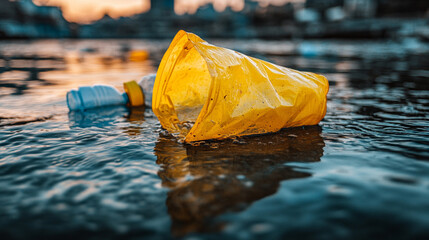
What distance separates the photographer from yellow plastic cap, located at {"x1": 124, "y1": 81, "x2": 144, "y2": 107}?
424cm

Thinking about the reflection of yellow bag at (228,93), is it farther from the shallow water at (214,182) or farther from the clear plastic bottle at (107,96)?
the clear plastic bottle at (107,96)

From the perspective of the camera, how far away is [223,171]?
6.80 ft

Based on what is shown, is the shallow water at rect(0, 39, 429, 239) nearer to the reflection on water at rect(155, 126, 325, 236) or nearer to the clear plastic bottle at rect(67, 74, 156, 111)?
the reflection on water at rect(155, 126, 325, 236)

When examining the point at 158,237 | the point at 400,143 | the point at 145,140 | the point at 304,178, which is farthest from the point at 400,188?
the point at 145,140

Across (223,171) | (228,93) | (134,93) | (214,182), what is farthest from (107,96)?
(214,182)

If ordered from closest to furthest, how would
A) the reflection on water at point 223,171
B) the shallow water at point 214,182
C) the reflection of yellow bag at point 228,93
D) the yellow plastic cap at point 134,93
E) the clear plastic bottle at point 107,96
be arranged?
the shallow water at point 214,182 < the reflection on water at point 223,171 < the reflection of yellow bag at point 228,93 < the clear plastic bottle at point 107,96 < the yellow plastic cap at point 134,93

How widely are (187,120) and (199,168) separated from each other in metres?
1.22

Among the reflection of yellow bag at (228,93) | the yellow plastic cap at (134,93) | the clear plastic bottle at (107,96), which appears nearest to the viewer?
the reflection of yellow bag at (228,93)

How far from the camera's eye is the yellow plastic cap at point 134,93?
424 cm

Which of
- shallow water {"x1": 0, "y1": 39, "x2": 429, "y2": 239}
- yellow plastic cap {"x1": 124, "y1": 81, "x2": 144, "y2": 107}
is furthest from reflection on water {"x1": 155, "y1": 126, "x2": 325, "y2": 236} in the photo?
yellow plastic cap {"x1": 124, "y1": 81, "x2": 144, "y2": 107}

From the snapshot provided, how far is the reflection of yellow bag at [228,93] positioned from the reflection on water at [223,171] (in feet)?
0.54

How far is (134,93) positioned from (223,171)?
2594 millimetres

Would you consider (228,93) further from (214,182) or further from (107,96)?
(107,96)

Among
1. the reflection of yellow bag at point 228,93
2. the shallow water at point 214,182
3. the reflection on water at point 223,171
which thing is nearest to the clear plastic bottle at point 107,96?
the shallow water at point 214,182
